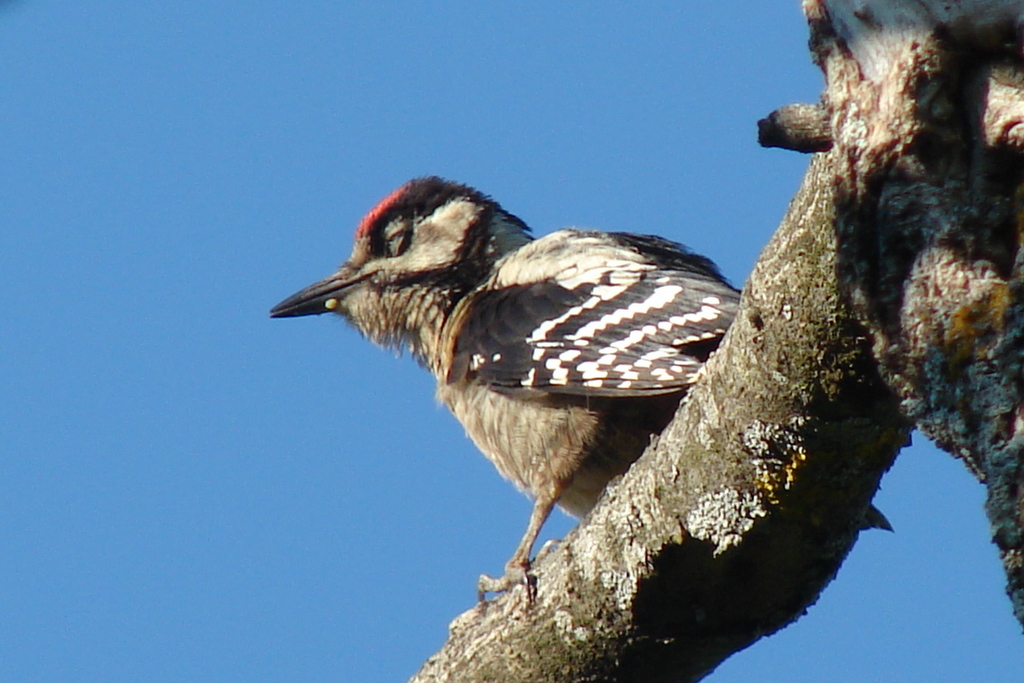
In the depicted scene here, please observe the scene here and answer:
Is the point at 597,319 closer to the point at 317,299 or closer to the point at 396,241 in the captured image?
the point at 396,241

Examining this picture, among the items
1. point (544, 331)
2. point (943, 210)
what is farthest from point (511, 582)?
point (943, 210)

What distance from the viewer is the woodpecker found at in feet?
14.3

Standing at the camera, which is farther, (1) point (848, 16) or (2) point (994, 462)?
(1) point (848, 16)

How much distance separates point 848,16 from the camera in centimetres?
243

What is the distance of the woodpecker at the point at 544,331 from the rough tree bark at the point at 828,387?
0.31m

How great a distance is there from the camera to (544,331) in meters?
4.73

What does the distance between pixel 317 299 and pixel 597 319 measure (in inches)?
67.6

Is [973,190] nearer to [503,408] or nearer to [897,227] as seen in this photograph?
[897,227]

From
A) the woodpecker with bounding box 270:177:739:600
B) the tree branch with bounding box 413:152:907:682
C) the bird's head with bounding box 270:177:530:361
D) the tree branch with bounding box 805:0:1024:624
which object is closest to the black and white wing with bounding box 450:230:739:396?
the woodpecker with bounding box 270:177:739:600

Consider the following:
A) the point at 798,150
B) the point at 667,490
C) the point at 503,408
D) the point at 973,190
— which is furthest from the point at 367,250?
the point at 973,190

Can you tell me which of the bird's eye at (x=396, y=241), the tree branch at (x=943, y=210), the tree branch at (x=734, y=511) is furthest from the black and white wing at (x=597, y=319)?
the tree branch at (x=943, y=210)

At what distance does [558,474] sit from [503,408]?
1.09ft

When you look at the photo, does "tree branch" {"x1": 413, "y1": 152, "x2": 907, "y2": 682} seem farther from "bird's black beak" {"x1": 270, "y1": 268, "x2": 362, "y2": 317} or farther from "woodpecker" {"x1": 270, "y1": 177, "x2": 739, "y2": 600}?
"bird's black beak" {"x1": 270, "y1": 268, "x2": 362, "y2": 317}

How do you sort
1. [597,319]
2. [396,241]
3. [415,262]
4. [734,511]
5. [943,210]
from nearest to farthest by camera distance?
[943,210] < [734,511] < [597,319] < [415,262] < [396,241]
